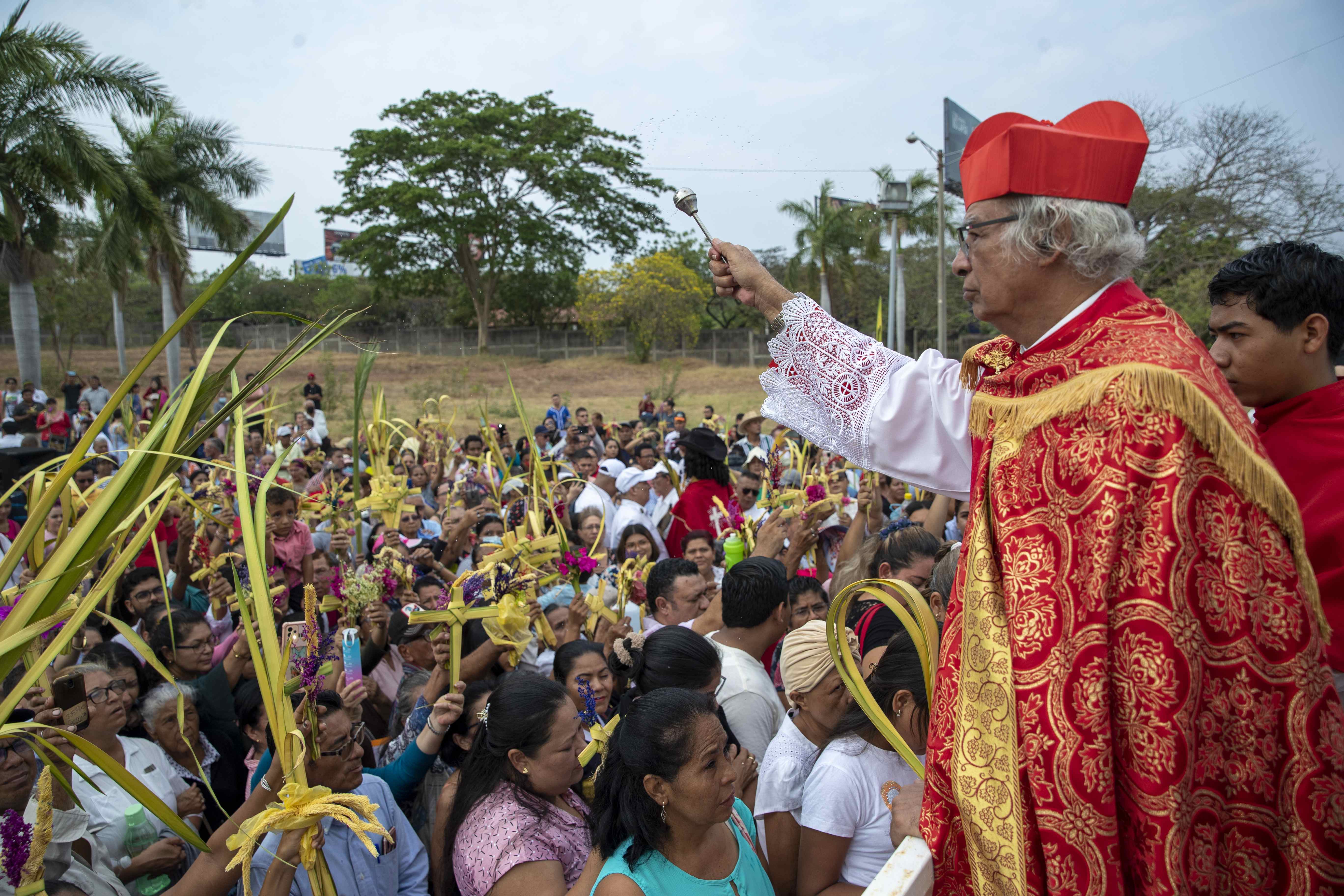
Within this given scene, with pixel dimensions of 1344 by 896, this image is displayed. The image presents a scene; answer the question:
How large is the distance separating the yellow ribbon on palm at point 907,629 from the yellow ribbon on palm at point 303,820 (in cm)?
120

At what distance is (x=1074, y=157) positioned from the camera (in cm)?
163

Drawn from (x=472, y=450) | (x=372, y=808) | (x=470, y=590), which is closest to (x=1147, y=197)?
(x=472, y=450)

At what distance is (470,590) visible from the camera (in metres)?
4.13

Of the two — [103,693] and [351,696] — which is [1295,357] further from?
[103,693]

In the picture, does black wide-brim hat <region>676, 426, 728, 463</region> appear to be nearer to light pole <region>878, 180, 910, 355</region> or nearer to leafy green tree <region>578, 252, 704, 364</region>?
light pole <region>878, 180, 910, 355</region>

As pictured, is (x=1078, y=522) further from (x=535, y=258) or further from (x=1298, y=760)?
(x=535, y=258)

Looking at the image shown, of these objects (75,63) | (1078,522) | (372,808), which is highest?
(75,63)

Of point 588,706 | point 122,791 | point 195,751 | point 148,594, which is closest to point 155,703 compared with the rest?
point 195,751

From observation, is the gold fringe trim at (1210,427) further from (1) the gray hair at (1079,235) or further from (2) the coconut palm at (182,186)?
(2) the coconut palm at (182,186)

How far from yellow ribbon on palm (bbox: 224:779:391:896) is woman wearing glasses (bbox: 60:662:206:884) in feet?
3.33

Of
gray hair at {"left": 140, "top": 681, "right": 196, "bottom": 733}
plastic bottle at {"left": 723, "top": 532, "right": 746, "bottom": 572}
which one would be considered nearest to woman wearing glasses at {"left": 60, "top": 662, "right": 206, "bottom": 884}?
gray hair at {"left": 140, "top": 681, "right": 196, "bottom": 733}

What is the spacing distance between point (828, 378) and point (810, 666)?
1.51 meters

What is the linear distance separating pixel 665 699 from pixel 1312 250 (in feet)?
6.52

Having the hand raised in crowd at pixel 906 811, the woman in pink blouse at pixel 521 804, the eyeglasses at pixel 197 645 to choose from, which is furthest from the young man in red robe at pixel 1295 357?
the eyeglasses at pixel 197 645
